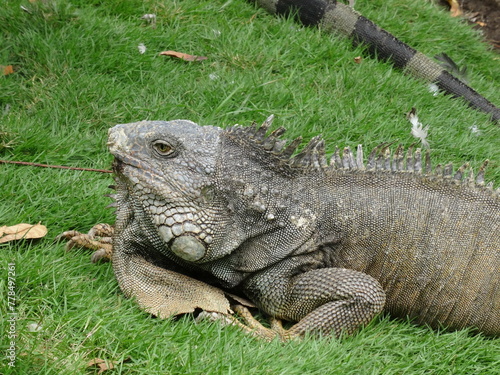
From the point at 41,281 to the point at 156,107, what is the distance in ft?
7.63

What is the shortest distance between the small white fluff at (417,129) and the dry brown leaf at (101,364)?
11.7ft

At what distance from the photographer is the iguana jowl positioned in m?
3.77

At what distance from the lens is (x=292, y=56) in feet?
22.4

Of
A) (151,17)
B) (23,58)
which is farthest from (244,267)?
(151,17)

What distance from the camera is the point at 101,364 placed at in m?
3.22

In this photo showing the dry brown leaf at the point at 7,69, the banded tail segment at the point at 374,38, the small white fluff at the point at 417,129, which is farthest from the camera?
the banded tail segment at the point at 374,38

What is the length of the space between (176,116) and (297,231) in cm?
215

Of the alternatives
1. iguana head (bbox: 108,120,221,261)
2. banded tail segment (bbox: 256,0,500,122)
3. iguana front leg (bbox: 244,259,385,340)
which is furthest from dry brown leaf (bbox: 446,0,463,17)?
iguana head (bbox: 108,120,221,261)

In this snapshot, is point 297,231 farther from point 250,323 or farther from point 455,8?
point 455,8

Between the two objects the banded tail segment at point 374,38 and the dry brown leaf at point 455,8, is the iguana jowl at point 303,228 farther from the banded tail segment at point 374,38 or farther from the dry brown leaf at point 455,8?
the dry brown leaf at point 455,8

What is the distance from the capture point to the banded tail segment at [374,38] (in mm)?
6973

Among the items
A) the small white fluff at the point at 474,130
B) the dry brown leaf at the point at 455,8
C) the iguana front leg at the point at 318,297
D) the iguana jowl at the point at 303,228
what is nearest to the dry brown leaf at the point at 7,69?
the iguana jowl at the point at 303,228

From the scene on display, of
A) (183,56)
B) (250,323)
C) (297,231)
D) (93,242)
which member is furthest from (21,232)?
(183,56)

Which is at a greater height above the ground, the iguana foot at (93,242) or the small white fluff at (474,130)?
the small white fluff at (474,130)
